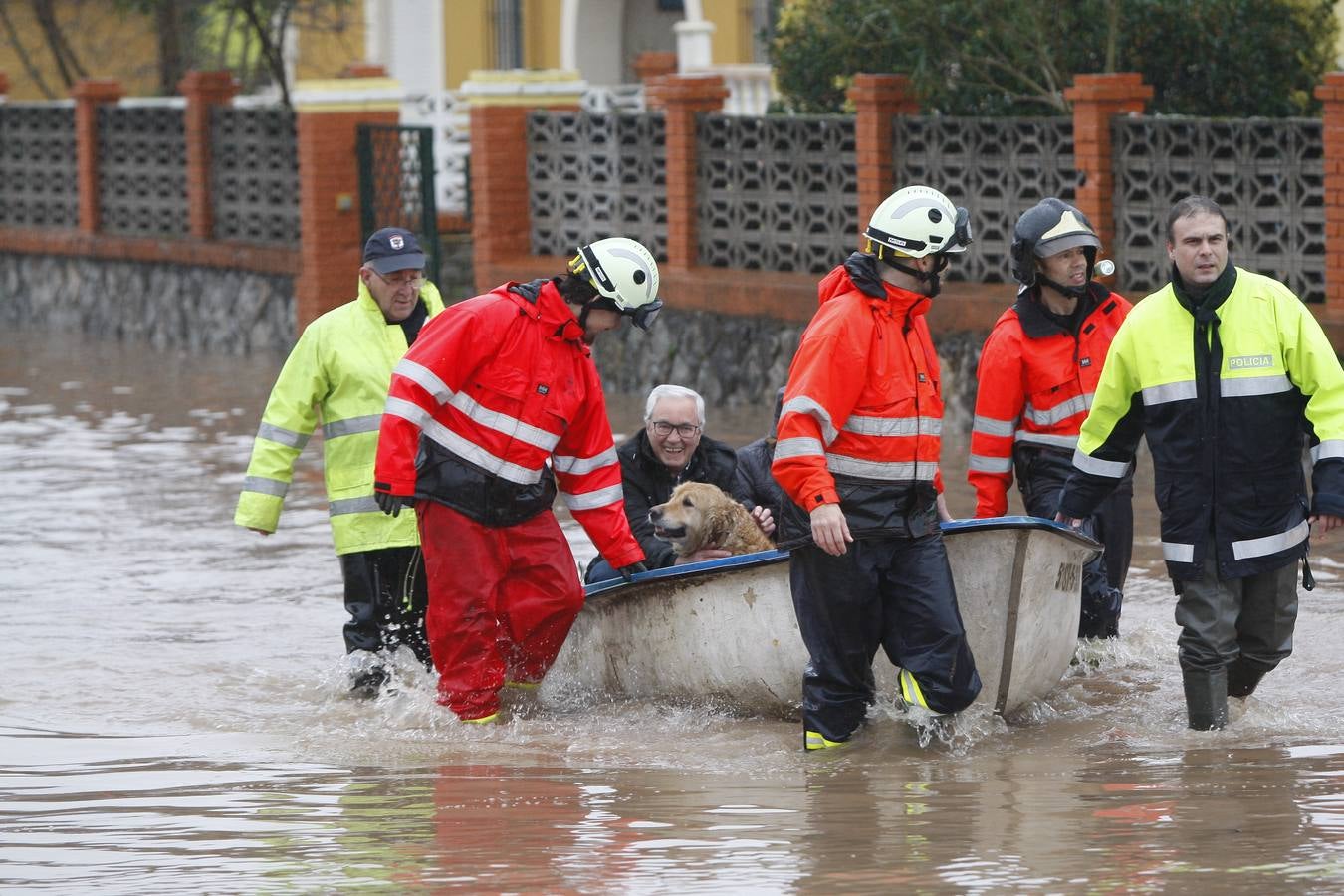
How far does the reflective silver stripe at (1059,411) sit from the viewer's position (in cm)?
826

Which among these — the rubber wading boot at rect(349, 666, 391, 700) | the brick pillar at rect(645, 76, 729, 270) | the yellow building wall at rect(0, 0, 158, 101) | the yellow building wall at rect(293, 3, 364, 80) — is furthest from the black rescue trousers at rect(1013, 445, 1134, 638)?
the yellow building wall at rect(0, 0, 158, 101)

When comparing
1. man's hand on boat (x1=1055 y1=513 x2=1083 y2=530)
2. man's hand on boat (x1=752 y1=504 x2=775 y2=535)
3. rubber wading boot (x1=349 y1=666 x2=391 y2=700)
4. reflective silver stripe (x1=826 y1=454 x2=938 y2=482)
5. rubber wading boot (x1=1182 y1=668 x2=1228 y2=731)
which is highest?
reflective silver stripe (x1=826 y1=454 x2=938 y2=482)

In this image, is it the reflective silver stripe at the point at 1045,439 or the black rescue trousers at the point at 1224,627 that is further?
the reflective silver stripe at the point at 1045,439

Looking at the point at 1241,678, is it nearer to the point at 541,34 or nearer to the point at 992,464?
the point at 992,464

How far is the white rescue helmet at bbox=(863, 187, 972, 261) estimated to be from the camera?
7.16m

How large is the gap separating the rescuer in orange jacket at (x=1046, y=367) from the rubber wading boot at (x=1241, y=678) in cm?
87

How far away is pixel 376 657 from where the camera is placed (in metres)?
8.88

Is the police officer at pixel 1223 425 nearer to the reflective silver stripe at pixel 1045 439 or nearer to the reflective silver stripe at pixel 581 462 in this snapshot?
the reflective silver stripe at pixel 1045 439

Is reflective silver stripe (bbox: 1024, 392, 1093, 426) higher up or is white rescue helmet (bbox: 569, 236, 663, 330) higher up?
white rescue helmet (bbox: 569, 236, 663, 330)

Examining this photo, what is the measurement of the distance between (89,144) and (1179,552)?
19.7 m

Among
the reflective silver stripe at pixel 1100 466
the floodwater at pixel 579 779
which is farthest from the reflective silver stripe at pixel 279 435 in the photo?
the reflective silver stripe at pixel 1100 466

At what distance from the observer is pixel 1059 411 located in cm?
830

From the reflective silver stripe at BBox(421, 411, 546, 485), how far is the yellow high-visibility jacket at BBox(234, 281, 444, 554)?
2.59ft

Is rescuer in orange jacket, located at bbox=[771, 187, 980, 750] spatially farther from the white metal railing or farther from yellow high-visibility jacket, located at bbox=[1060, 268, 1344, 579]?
the white metal railing
